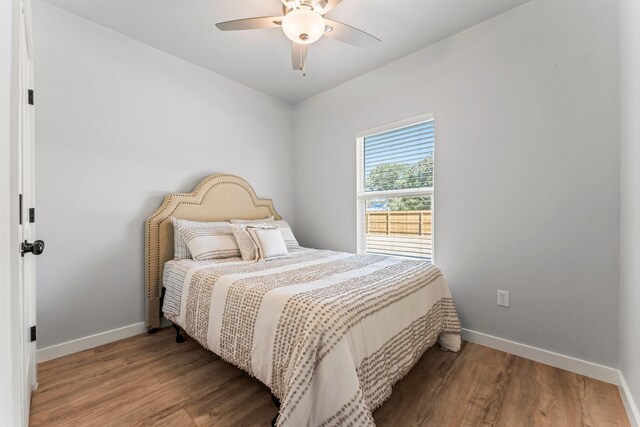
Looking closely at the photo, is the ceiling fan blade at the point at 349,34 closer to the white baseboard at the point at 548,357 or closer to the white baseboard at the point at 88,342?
the white baseboard at the point at 548,357

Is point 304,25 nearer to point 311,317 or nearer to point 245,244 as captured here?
point 311,317

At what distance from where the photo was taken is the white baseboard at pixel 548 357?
170 cm

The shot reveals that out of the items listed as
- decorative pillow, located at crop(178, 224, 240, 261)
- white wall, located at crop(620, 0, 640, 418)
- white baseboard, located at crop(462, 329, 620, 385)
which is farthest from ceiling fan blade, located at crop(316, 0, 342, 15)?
white baseboard, located at crop(462, 329, 620, 385)

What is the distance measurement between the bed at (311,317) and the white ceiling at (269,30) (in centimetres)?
141

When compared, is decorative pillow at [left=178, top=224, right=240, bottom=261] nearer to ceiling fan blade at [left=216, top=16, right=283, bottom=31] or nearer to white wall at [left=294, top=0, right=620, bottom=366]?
ceiling fan blade at [left=216, top=16, right=283, bottom=31]

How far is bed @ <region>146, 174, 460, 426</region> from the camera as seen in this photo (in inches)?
43.5

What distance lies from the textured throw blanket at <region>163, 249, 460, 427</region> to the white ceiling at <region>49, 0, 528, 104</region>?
191 cm

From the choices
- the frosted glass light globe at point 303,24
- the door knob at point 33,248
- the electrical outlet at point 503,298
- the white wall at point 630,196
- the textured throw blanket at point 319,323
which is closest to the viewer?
the textured throw blanket at point 319,323

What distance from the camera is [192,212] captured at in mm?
2674

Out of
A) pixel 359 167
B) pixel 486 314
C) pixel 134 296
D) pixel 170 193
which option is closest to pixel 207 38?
pixel 170 193

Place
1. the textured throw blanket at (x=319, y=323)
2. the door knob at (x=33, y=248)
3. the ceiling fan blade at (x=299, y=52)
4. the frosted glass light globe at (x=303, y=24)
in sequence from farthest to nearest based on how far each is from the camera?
1. the ceiling fan blade at (x=299, y=52)
2. the frosted glass light globe at (x=303, y=24)
3. the door knob at (x=33, y=248)
4. the textured throw blanket at (x=319, y=323)

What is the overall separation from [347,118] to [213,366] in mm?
2678

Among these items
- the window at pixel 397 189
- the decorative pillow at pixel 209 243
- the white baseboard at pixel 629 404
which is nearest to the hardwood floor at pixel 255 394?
the white baseboard at pixel 629 404

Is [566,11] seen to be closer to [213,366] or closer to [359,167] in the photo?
[359,167]
